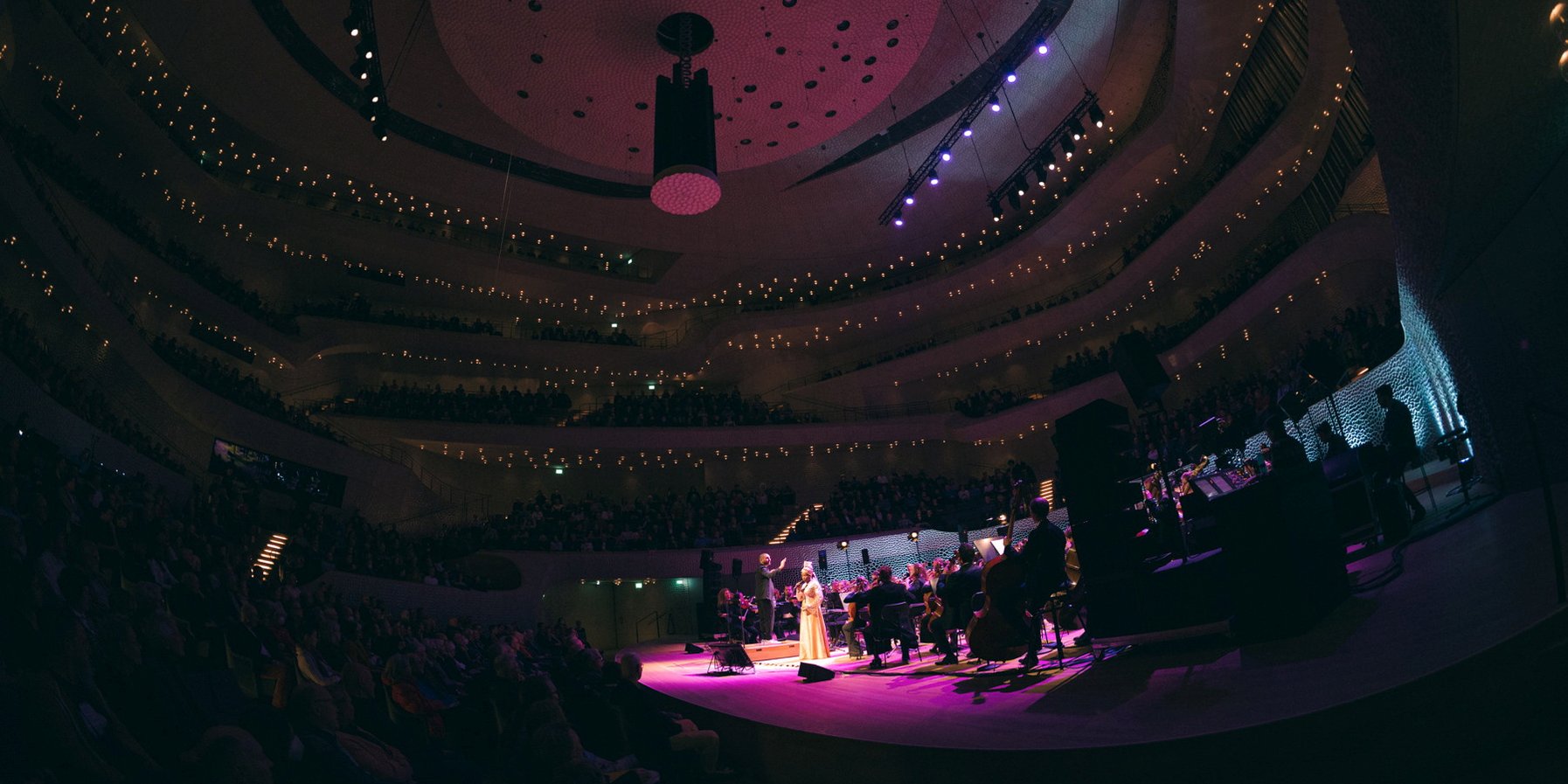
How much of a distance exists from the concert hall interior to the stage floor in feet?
0.16

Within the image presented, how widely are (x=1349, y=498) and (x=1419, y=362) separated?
262 centimetres

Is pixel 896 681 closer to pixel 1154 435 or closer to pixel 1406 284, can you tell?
pixel 1154 435

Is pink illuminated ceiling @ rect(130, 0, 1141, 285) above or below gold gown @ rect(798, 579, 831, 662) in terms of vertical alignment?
above

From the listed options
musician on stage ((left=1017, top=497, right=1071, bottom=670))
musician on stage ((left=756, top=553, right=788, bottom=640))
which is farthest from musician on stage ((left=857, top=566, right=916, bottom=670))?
musician on stage ((left=756, top=553, right=788, bottom=640))

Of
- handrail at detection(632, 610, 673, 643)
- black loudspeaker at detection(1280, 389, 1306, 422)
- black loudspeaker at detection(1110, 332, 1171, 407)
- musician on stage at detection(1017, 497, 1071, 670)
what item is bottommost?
handrail at detection(632, 610, 673, 643)

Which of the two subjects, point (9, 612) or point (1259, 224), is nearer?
point (9, 612)

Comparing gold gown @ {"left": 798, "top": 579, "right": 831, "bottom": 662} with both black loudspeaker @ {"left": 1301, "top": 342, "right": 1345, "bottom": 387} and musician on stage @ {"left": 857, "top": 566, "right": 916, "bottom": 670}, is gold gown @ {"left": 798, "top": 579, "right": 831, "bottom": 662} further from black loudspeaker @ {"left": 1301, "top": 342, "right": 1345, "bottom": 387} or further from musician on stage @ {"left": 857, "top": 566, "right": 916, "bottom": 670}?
black loudspeaker @ {"left": 1301, "top": 342, "right": 1345, "bottom": 387}

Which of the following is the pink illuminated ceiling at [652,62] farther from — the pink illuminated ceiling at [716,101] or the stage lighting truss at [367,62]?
the stage lighting truss at [367,62]

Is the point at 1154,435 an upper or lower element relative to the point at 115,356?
lower

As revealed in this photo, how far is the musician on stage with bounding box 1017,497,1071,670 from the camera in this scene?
17.7 ft

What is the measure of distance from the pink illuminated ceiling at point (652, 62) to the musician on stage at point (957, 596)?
9.54m

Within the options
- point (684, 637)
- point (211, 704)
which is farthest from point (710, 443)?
point (211, 704)

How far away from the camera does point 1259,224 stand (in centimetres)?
1964

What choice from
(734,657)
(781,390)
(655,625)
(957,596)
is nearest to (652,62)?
(734,657)
